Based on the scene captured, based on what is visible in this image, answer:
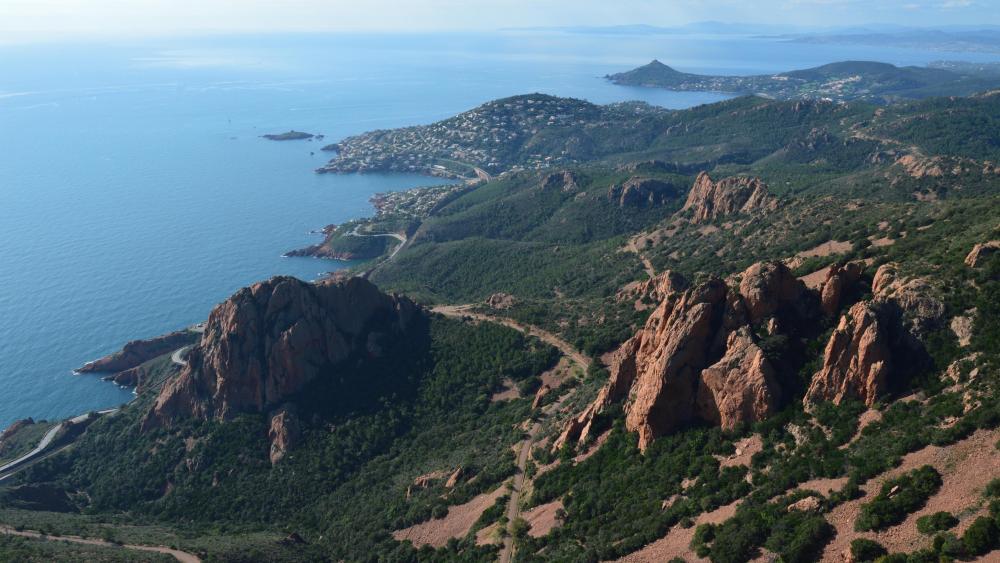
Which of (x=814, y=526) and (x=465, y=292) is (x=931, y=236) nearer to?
(x=814, y=526)

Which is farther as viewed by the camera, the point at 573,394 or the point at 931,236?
the point at 573,394

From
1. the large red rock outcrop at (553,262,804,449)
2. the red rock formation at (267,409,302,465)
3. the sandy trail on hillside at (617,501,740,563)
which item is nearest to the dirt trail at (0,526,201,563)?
the red rock formation at (267,409,302,465)

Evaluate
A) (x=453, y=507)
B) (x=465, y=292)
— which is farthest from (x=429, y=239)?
(x=453, y=507)

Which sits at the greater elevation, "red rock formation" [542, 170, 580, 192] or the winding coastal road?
"red rock formation" [542, 170, 580, 192]

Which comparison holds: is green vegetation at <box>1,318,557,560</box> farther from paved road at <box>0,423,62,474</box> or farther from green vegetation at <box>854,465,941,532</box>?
green vegetation at <box>854,465,941,532</box>

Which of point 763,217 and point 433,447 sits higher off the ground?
point 763,217

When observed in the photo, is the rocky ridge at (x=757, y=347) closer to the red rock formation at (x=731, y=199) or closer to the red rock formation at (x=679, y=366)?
the red rock formation at (x=679, y=366)
